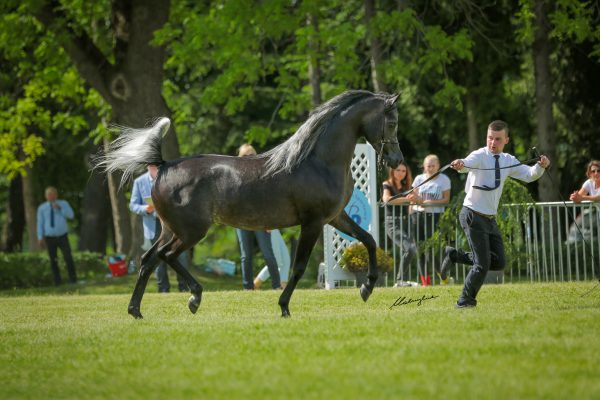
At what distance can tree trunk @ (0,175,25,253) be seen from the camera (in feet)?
115

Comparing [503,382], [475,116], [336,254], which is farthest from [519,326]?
[475,116]

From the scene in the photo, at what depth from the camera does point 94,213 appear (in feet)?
111

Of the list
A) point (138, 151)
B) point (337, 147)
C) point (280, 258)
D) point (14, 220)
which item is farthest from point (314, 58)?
point (14, 220)

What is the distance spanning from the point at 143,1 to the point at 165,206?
41.5 feet

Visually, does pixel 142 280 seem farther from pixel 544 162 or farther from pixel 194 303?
pixel 544 162

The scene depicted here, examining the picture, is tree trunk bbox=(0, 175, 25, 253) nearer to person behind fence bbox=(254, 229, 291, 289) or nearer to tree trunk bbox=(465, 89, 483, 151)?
tree trunk bbox=(465, 89, 483, 151)

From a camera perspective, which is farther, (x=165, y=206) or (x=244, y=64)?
(x=244, y=64)

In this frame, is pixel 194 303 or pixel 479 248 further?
pixel 194 303

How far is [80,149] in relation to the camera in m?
34.2

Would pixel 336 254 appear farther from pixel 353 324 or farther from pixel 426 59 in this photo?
pixel 353 324

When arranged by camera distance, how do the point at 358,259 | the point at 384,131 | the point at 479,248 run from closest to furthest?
the point at 479,248 < the point at 384,131 < the point at 358,259

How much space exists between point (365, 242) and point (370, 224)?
6.10m

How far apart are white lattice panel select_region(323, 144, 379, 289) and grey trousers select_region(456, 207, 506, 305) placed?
6.29 metres

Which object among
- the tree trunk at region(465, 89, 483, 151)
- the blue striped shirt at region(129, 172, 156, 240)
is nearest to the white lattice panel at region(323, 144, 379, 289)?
the blue striped shirt at region(129, 172, 156, 240)
